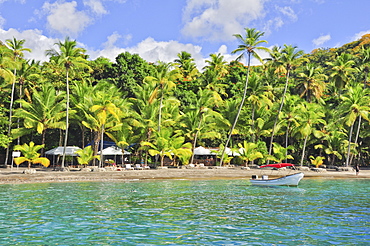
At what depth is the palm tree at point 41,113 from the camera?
42.6 m

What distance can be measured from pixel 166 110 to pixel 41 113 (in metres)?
14.9

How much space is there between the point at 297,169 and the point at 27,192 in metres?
32.4

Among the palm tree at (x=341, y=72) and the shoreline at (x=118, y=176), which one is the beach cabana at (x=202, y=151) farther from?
the palm tree at (x=341, y=72)

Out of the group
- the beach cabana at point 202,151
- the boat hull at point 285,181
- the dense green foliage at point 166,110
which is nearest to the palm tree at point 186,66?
the dense green foliage at point 166,110

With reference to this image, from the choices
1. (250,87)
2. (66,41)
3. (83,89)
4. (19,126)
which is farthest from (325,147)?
(19,126)

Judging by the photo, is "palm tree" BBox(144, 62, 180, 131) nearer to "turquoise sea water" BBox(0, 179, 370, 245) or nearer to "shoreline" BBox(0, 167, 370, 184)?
"shoreline" BBox(0, 167, 370, 184)

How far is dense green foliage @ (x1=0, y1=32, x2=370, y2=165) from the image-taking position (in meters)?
42.8

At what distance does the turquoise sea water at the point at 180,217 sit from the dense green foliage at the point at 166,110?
1712cm

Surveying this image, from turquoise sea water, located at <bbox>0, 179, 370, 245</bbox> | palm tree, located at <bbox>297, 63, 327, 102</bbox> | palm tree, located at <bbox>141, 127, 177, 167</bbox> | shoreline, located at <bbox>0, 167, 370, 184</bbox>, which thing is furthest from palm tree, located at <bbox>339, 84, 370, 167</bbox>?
turquoise sea water, located at <bbox>0, 179, 370, 245</bbox>

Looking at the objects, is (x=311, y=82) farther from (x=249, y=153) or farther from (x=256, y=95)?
(x=249, y=153)

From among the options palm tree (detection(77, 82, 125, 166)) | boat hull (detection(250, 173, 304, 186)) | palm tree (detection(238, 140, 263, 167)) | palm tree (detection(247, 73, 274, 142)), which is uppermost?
palm tree (detection(247, 73, 274, 142))

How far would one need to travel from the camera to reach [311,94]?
57344 mm

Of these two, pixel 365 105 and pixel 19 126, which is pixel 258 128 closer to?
pixel 365 105

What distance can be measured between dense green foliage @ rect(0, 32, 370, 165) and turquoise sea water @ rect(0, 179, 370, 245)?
17122 mm
